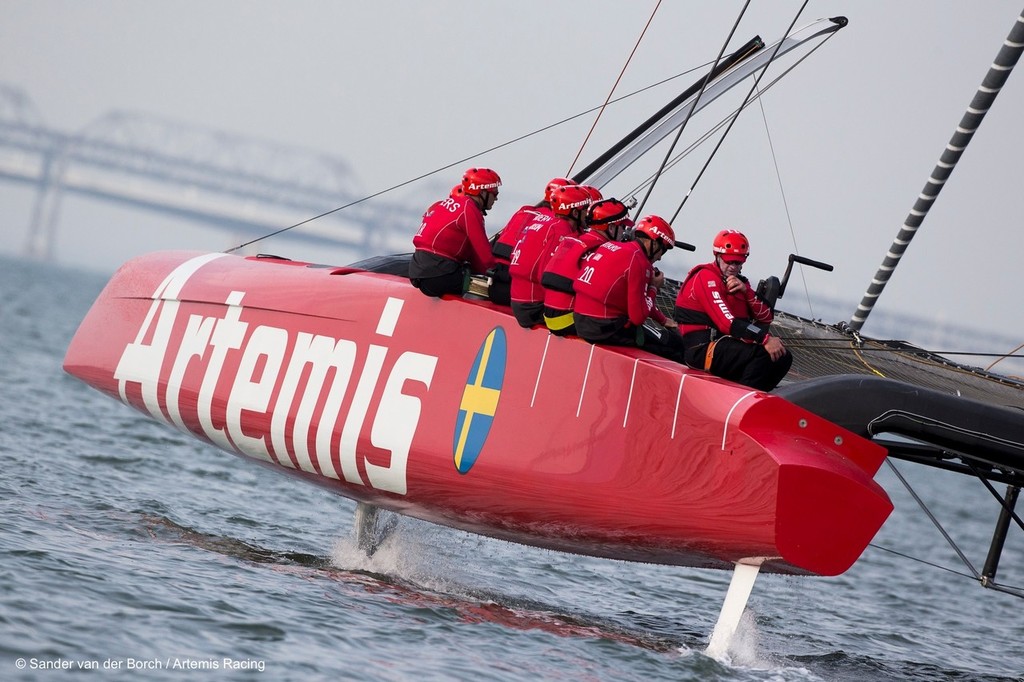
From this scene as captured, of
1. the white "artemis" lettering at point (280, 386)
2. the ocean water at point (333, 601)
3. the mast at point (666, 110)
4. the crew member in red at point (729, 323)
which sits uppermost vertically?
the mast at point (666, 110)

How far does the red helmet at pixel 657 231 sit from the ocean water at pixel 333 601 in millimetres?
1593

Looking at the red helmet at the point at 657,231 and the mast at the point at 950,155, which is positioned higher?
the mast at the point at 950,155

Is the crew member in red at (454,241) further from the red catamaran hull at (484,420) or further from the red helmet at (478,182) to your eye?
the red catamaran hull at (484,420)

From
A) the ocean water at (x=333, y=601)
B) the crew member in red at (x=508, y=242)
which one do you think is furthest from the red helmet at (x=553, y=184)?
the ocean water at (x=333, y=601)

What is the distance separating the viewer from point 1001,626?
8.37 meters

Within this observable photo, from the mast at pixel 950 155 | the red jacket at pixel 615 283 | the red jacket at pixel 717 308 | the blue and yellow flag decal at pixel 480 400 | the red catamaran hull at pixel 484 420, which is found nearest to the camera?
the red catamaran hull at pixel 484 420

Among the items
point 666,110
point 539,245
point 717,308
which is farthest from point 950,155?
point 539,245

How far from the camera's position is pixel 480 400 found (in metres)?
5.33

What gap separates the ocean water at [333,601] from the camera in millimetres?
4152

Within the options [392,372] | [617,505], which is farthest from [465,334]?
[617,505]

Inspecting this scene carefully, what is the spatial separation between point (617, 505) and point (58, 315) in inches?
1079

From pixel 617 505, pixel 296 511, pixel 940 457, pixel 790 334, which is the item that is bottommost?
pixel 296 511

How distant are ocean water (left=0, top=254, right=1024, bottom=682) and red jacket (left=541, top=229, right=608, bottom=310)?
133 cm

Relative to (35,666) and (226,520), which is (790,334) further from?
(35,666)
